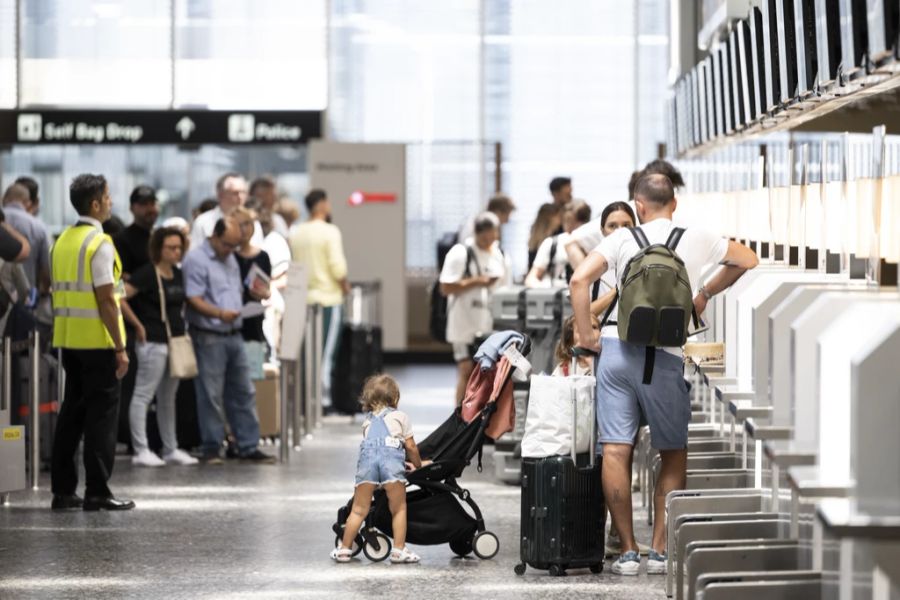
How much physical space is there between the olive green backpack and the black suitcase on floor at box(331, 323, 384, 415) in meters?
7.75

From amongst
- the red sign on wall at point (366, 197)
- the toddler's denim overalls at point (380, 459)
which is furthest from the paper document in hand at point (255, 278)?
the red sign on wall at point (366, 197)

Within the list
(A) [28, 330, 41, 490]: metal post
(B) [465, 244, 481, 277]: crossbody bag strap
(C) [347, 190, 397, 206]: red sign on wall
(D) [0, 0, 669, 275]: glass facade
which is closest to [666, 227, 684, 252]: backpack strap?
(A) [28, 330, 41, 490]: metal post

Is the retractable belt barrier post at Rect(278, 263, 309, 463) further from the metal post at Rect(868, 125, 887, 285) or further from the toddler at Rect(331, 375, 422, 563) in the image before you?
the metal post at Rect(868, 125, 887, 285)

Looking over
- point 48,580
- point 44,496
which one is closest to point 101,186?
point 44,496

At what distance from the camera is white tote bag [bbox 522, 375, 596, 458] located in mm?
7391

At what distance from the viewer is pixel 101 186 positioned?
30.8 feet

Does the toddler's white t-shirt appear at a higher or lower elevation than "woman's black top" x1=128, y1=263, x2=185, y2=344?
lower

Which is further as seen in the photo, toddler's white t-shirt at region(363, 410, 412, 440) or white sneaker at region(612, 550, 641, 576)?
toddler's white t-shirt at region(363, 410, 412, 440)

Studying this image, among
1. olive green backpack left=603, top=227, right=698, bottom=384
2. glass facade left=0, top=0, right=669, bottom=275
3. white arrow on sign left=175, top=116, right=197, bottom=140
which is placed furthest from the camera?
glass facade left=0, top=0, right=669, bottom=275

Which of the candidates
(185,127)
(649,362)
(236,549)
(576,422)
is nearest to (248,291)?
(236,549)

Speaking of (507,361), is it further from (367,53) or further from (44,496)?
(367,53)

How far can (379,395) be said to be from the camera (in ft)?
25.7

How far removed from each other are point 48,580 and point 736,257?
3.11m

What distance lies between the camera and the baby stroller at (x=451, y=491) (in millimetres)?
7859
